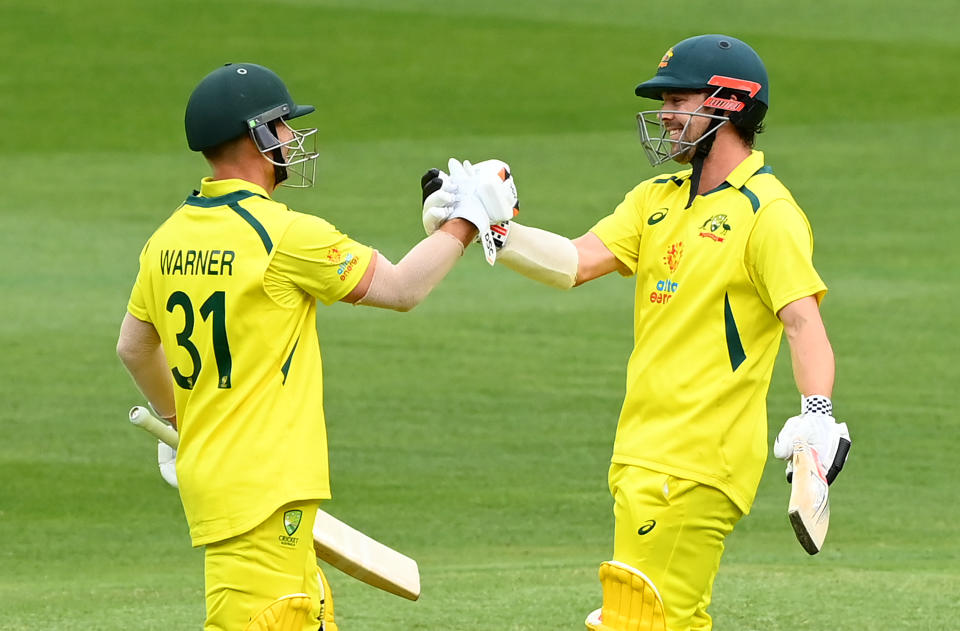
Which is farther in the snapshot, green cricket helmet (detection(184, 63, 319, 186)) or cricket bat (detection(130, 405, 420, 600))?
cricket bat (detection(130, 405, 420, 600))

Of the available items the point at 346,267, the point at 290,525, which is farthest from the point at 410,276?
the point at 290,525

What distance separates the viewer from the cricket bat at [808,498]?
463 cm

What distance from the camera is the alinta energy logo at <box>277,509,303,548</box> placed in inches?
185

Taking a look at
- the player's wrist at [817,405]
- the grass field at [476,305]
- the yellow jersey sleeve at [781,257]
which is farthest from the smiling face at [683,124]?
the grass field at [476,305]

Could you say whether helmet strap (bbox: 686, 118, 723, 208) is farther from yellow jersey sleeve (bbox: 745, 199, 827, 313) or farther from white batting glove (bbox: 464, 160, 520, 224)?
white batting glove (bbox: 464, 160, 520, 224)

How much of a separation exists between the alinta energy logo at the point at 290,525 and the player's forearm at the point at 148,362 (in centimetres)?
77

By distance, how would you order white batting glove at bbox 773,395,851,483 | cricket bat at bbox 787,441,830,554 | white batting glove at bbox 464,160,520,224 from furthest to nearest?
white batting glove at bbox 464,160,520,224 → white batting glove at bbox 773,395,851,483 → cricket bat at bbox 787,441,830,554

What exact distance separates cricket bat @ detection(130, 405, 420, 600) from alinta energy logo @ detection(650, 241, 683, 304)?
48.6 inches

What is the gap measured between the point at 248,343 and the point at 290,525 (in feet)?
1.78

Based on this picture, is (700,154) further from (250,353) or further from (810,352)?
(250,353)

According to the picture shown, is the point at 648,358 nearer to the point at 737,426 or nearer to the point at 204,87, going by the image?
the point at 737,426

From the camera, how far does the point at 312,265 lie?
4.68 metres

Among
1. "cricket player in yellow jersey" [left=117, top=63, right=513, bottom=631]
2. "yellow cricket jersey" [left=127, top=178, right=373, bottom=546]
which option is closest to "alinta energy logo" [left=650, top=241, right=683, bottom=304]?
"cricket player in yellow jersey" [left=117, top=63, right=513, bottom=631]

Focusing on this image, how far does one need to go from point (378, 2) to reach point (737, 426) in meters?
28.4
